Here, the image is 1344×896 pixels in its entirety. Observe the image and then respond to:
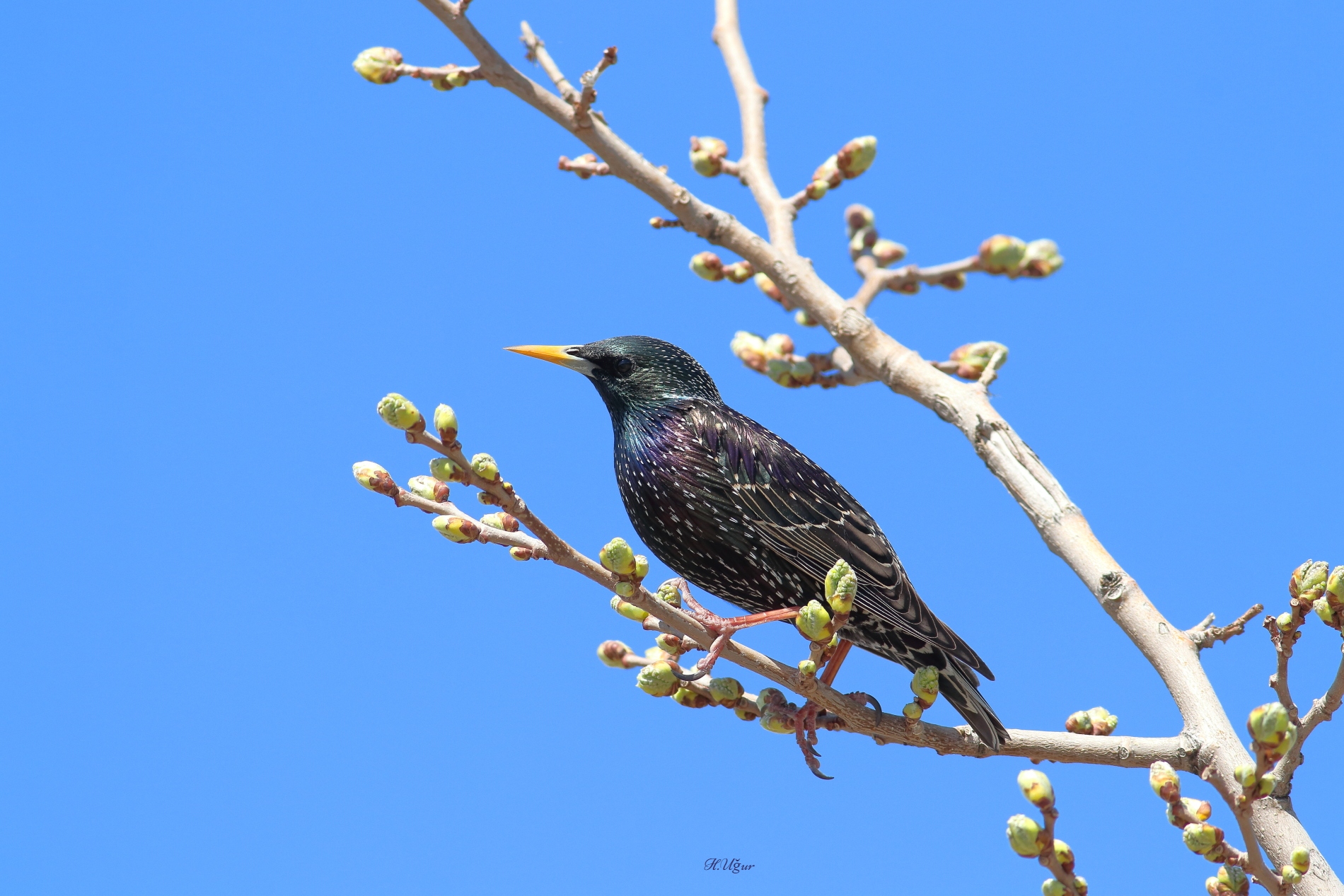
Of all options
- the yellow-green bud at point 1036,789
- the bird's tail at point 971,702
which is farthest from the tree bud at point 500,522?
the bird's tail at point 971,702

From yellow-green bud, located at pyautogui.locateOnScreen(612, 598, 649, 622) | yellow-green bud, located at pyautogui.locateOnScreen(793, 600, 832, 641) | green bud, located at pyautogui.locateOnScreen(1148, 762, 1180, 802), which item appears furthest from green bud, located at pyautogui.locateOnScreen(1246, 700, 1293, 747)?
yellow-green bud, located at pyautogui.locateOnScreen(612, 598, 649, 622)

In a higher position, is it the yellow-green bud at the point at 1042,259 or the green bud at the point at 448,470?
the yellow-green bud at the point at 1042,259

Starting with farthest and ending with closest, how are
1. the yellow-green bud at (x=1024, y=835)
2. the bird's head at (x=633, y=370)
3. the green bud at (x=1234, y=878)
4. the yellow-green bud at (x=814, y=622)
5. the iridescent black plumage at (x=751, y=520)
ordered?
the bird's head at (x=633, y=370)
the iridescent black plumage at (x=751, y=520)
the yellow-green bud at (x=814, y=622)
the green bud at (x=1234, y=878)
the yellow-green bud at (x=1024, y=835)

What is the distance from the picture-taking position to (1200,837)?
248 centimetres

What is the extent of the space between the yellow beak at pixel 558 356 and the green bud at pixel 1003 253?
1.87 meters

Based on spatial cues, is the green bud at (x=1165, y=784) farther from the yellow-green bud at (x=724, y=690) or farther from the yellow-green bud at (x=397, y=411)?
the yellow-green bud at (x=397, y=411)

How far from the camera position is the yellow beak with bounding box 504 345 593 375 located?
4.14m

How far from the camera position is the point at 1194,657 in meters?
2.92

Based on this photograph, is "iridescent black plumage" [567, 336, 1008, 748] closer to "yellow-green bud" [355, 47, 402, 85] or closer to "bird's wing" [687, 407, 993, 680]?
"bird's wing" [687, 407, 993, 680]

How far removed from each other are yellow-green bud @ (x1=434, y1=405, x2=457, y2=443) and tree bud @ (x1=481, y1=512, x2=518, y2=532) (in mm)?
379

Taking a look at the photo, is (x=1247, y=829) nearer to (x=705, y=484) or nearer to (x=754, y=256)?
(x=754, y=256)

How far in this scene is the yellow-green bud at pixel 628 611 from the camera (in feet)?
11.1

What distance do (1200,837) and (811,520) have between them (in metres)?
1.87

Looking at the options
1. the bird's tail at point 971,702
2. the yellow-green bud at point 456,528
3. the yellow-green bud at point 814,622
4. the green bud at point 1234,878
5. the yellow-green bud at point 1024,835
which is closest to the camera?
the yellow-green bud at point 1024,835
